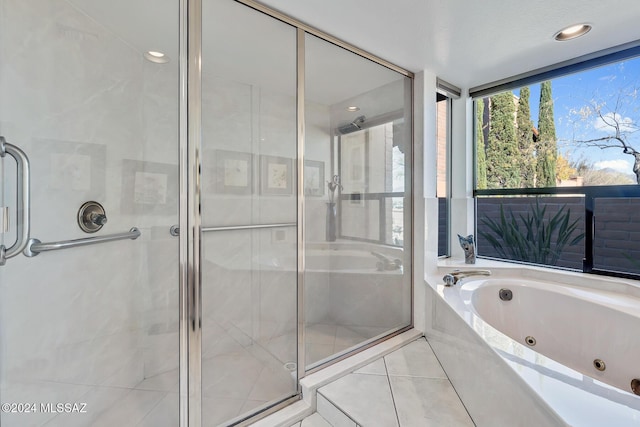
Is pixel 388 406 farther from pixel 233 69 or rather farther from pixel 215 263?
pixel 233 69

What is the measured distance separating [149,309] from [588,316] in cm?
250

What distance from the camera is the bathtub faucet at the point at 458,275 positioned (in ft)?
6.57

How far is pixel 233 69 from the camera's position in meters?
1.62

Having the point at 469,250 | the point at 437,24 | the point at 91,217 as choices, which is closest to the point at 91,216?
the point at 91,217

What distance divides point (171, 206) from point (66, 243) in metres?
0.43

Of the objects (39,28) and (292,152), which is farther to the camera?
(292,152)

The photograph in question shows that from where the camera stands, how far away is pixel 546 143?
2.30m

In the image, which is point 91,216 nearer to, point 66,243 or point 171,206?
point 66,243

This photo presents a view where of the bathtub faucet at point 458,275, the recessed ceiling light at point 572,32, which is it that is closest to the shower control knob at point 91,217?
the bathtub faucet at point 458,275

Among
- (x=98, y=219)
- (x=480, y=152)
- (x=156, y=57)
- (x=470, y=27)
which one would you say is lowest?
(x=98, y=219)

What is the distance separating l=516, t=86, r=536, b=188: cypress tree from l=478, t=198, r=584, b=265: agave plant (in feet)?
0.74

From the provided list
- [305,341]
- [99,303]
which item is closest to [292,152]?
[305,341]

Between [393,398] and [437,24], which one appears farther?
[437,24]

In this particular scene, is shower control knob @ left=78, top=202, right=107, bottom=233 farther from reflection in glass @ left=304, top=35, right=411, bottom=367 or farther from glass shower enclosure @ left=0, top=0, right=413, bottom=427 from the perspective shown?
reflection in glass @ left=304, top=35, right=411, bottom=367
